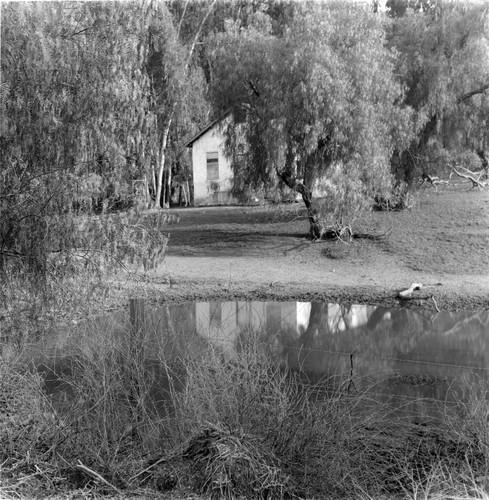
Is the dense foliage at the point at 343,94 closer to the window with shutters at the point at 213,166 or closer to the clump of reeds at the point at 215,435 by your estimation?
the clump of reeds at the point at 215,435

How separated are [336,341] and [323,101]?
29.5 ft

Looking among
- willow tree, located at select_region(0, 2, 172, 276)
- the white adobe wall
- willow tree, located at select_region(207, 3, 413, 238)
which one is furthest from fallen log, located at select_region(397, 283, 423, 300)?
the white adobe wall

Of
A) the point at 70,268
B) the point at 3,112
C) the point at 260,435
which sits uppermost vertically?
the point at 3,112

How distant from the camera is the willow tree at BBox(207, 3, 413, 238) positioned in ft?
67.6

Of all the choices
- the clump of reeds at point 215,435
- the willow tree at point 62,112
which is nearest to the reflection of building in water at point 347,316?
the willow tree at point 62,112

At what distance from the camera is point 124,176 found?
28.9ft

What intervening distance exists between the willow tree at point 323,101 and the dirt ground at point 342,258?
161cm

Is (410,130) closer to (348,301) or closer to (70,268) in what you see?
(348,301)

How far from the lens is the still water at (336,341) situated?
24.9 feet

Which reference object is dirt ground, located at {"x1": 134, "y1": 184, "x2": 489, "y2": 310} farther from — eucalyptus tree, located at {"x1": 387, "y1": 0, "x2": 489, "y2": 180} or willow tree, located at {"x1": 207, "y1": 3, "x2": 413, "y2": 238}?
eucalyptus tree, located at {"x1": 387, "y1": 0, "x2": 489, "y2": 180}

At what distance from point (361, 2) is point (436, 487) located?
18702 millimetres

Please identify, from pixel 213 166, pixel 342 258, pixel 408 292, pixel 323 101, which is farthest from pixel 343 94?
pixel 213 166

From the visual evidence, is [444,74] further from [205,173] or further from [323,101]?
[205,173]

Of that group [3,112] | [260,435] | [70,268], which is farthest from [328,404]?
[3,112]
